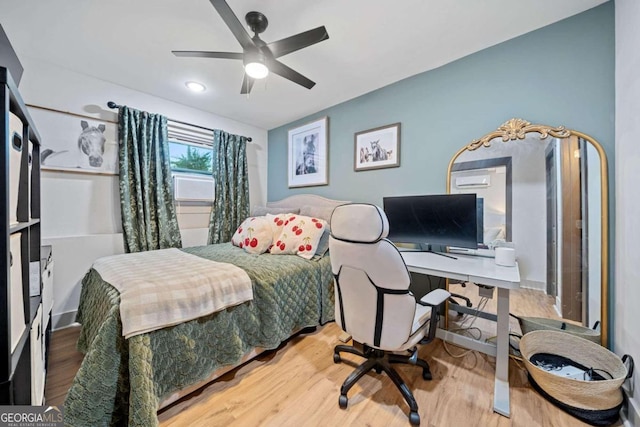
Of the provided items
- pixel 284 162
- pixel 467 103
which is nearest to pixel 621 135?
pixel 467 103

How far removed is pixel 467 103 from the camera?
82.5 inches

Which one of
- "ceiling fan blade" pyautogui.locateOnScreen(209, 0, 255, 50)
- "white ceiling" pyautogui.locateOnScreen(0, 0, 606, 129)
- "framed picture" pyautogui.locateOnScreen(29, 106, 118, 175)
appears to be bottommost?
"framed picture" pyautogui.locateOnScreen(29, 106, 118, 175)

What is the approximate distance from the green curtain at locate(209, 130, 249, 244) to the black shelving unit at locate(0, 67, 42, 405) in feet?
6.65

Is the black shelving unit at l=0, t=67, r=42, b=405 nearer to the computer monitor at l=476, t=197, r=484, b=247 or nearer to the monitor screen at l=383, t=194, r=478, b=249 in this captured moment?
the monitor screen at l=383, t=194, r=478, b=249

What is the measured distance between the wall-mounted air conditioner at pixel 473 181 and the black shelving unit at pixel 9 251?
255cm

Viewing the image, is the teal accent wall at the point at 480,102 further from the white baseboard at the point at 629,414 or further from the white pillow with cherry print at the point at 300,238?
the white baseboard at the point at 629,414

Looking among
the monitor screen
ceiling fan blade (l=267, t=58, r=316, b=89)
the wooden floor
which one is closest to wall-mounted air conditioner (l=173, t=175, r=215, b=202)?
the wooden floor

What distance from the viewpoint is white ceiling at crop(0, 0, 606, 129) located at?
5.19 ft

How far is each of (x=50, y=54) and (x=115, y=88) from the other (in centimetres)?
50

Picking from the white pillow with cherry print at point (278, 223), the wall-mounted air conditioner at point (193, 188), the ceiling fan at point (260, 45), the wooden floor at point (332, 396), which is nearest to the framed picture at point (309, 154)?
the white pillow with cherry print at point (278, 223)

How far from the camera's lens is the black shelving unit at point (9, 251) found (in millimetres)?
655

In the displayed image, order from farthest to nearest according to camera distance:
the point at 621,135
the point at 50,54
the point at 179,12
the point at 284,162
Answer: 1. the point at 284,162
2. the point at 50,54
3. the point at 179,12
4. the point at 621,135

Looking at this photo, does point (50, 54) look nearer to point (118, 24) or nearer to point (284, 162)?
point (118, 24)

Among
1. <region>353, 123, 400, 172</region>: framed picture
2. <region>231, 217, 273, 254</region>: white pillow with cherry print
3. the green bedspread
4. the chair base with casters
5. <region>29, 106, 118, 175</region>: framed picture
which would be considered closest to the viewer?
the green bedspread
